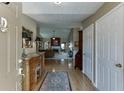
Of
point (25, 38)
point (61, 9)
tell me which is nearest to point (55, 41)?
point (25, 38)

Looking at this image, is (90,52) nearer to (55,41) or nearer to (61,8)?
(61,8)

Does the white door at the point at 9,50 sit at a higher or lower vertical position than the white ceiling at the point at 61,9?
lower

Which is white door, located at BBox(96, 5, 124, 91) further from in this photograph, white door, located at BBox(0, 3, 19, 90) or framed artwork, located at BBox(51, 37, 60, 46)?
framed artwork, located at BBox(51, 37, 60, 46)

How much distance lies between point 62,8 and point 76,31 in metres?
6.10

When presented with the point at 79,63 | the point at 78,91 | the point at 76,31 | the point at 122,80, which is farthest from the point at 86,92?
the point at 76,31

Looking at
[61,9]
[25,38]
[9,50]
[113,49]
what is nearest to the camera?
[9,50]

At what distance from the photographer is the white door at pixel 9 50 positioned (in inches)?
53.4

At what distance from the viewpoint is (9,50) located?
1.51m

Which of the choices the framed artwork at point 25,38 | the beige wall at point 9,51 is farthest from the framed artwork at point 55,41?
the beige wall at point 9,51

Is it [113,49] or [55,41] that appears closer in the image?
[113,49]

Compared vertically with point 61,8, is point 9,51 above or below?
below

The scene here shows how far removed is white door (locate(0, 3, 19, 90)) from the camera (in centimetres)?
136

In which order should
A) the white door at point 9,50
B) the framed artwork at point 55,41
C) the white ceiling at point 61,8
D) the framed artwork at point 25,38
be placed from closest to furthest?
the white door at point 9,50, the white ceiling at point 61,8, the framed artwork at point 25,38, the framed artwork at point 55,41

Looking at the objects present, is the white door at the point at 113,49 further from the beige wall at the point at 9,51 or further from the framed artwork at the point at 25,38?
the framed artwork at the point at 25,38
